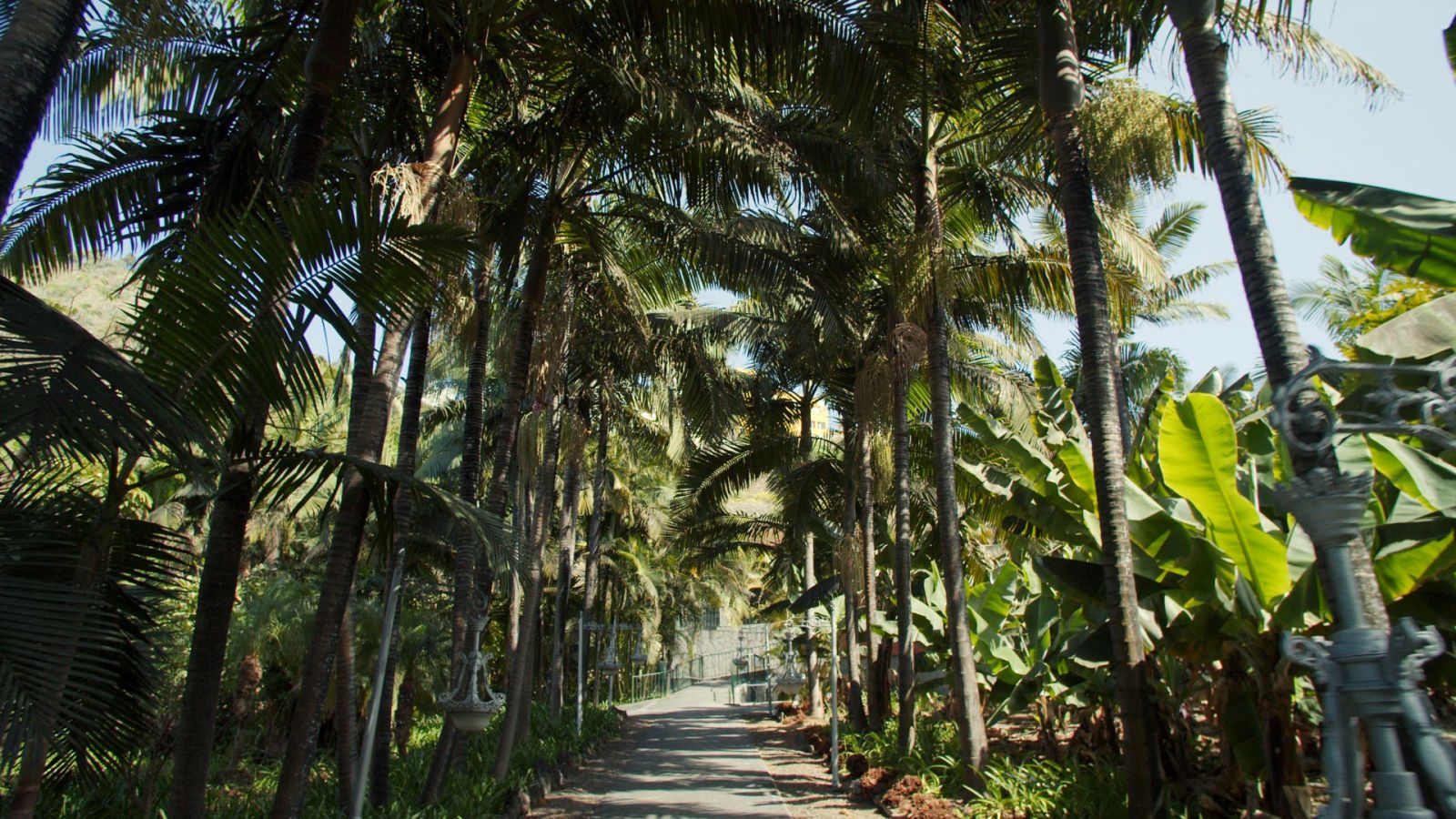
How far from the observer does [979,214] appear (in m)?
12.4

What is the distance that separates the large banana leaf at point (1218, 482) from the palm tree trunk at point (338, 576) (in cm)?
528

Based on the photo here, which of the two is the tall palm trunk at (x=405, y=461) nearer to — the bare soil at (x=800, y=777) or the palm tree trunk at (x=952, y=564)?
the bare soil at (x=800, y=777)

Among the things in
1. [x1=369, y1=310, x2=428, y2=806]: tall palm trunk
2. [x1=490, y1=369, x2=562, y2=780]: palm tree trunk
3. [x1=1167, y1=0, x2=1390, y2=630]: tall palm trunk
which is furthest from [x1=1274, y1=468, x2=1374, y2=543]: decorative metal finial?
[x1=490, y1=369, x2=562, y2=780]: palm tree trunk

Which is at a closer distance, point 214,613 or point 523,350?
point 214,613

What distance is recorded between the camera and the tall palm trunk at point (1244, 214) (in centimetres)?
407

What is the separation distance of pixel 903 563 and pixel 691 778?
17.1 ft

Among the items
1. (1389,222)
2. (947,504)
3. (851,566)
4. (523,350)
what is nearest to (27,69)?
(523,350)

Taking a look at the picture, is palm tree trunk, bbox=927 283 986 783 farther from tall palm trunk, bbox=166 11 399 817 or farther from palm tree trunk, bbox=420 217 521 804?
tall palm trunk, bbox=166 11 399 817

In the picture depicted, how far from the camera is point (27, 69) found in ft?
14.5

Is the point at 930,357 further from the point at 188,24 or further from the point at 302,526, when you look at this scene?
the point at 302,526

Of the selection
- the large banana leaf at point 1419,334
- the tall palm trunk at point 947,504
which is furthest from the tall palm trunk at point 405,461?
the large banana leaf at point 1419,334

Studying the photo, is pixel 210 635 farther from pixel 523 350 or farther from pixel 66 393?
pixel 523 350

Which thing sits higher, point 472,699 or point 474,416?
point 474,416

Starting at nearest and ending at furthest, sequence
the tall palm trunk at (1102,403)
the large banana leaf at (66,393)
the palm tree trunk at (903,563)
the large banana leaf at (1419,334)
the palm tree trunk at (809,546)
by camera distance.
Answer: the large banana leaf at (66,393) → the large banana leaf at (1419,334) → the tall palm trunk at (1102,403) → the palm tree trunk at (903,563) → the palm tree trunk at (809,546)
